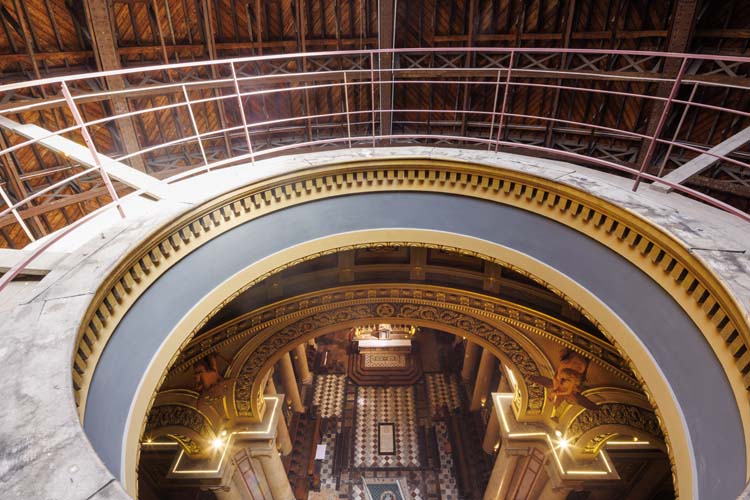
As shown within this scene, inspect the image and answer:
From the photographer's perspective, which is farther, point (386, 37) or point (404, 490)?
point (404, 490)

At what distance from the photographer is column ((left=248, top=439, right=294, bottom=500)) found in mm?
8141

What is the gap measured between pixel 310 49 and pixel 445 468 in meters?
11.0

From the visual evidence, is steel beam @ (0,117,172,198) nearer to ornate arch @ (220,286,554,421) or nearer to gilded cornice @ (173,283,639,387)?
gilded cornice @ (173,283,639,387)

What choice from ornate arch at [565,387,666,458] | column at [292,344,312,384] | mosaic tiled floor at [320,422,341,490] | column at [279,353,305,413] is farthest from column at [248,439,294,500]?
ornate arch at [565,387,666,458]

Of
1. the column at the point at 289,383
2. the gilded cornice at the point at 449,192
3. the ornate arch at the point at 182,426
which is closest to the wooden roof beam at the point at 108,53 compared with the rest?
the gilded cornice at the point at 449,192

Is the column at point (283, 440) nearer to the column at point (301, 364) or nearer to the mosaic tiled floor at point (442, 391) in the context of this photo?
the column at point (301, 364)

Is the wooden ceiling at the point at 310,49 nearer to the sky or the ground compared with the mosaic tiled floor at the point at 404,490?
nearer to the sky

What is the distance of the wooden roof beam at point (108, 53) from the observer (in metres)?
5.81

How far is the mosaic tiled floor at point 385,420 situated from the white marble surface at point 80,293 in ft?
31.0

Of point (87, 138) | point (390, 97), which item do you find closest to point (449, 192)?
point (87, 138)

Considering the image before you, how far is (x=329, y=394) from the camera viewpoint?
13.0 metres

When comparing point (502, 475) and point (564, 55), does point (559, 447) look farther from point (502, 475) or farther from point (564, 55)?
point (564, 55)

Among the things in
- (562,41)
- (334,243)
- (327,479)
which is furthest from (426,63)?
(327,479)

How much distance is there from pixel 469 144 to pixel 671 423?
22.3 feet
